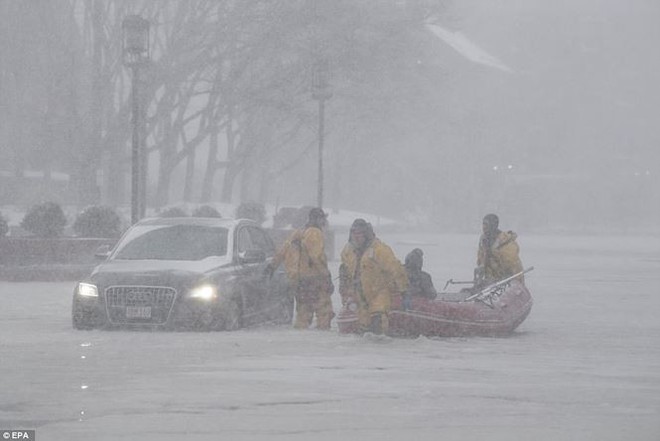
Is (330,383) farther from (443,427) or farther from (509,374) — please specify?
(443,427)

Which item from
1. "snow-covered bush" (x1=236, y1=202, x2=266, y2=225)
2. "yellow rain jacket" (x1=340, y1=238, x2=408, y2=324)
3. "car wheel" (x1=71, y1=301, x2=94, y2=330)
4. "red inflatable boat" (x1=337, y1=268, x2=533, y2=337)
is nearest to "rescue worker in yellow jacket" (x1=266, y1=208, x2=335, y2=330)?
"red inflatable boat" (x1=337, y1=268, x2=533, y2=337)

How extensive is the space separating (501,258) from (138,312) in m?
4.86

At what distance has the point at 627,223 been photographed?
118 metres

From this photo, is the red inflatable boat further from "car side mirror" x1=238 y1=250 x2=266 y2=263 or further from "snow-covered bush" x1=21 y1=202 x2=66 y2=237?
"snow-covered bush" x1=21 y1=202 x2=66 y2=237

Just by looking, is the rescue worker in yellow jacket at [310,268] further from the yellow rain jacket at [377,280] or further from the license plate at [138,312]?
the license plate at [138,312]

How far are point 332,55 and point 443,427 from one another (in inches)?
1693

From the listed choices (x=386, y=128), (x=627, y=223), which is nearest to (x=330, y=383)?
(x=386, y=128)

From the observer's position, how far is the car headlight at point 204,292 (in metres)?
20.4

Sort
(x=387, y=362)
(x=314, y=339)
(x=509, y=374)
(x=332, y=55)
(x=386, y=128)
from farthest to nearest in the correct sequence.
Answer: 1. (x=386, y=128)
2. (x=332, y=55)
3. (x=314, y=339)
4. (x=387, y=362)
5. (x=509, y=374)

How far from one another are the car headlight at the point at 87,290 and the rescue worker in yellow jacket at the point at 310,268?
7.74 feet

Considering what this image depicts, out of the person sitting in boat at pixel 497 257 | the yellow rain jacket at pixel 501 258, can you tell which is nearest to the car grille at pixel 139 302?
the person sitting in boat at pixel 497 257

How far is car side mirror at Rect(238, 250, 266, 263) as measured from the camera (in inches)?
840

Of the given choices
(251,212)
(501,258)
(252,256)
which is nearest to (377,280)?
(252,256)

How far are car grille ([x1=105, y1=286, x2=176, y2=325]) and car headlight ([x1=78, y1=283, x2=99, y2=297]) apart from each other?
6.6 inches
